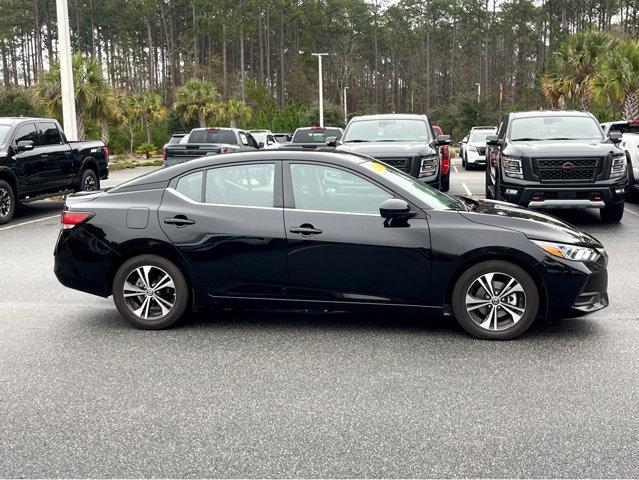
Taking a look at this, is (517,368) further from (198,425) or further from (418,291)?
(198,425)

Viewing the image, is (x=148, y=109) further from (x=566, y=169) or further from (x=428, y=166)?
(x=566, y=169)

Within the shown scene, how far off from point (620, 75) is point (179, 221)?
27199 mm

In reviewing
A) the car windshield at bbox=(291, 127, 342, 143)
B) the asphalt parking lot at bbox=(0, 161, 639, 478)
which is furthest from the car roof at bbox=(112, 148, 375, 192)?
the car windshield at bbox=(291, 127, 342, 143)

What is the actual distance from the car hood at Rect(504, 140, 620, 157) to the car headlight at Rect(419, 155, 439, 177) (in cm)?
169

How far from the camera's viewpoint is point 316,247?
6238 millimetres

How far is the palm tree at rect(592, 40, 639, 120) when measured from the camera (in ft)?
97.0

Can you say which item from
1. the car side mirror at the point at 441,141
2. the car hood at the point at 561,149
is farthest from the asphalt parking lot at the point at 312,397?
the car side mirror at the point at 441,141

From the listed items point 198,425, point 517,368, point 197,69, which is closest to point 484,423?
point 517,368

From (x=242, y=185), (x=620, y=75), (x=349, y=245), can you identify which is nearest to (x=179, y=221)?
(x=242, y=185)

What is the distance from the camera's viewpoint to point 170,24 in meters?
79.8

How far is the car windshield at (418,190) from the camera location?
639 cm

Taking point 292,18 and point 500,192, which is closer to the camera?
point 500,192

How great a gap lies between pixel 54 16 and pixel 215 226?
8189 cm

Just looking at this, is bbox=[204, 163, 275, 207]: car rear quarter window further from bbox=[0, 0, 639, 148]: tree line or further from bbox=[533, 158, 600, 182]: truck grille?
bbox=[0, 0, 639, 148]: tree line
